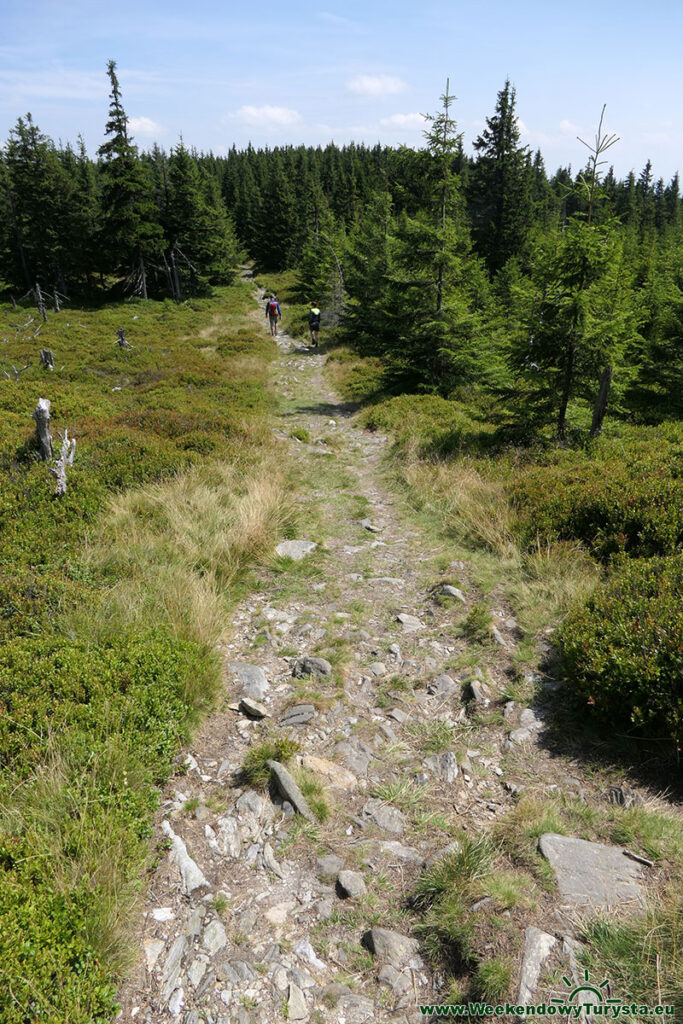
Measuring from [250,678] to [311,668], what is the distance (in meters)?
0.66

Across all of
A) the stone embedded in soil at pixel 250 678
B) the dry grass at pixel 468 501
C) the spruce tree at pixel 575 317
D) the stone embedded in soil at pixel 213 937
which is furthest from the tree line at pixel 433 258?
the stone embedded in soil at pixel 213 937

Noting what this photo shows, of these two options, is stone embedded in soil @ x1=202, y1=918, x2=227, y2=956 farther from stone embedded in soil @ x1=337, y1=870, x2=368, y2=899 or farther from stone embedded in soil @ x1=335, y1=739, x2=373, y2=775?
stone embedded in soil @ x1=335, y1=739, x2=373, y2=775

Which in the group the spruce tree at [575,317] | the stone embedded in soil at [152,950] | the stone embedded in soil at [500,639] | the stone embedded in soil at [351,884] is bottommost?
the stone embedded in soil at [351,884]

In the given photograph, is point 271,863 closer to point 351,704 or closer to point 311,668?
point 351,704

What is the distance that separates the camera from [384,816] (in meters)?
4.33

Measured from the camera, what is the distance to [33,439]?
1011cm

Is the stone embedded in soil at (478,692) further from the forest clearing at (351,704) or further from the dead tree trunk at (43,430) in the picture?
the dead tree trunk at (43,430)

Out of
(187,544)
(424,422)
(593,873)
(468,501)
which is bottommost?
(593,873)

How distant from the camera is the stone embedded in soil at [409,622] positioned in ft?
22.3

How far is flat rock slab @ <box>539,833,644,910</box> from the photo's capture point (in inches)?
130

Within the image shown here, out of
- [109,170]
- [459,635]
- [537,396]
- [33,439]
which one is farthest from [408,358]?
[109,170]

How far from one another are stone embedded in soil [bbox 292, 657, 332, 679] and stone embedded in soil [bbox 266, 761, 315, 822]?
1436mm

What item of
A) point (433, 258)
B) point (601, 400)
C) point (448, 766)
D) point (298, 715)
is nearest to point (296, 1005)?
point (448, 766)

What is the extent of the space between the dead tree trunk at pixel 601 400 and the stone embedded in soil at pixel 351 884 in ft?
34.6
